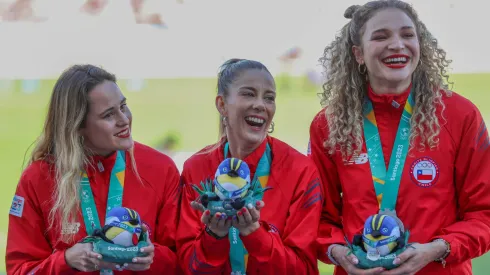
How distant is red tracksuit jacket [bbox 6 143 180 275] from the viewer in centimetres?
280

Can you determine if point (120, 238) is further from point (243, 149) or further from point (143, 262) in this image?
point (243, 149)

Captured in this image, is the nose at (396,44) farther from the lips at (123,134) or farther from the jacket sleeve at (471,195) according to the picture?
the lips at (123,134)

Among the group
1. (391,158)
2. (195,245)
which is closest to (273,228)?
A: (195,245)

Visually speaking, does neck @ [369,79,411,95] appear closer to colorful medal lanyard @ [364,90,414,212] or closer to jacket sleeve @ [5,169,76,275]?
colorful medal lanyard @ [364,90,414,212]

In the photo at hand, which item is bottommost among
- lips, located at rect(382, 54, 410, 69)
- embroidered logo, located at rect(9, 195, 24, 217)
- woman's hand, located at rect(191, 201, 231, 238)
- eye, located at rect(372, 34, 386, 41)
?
embroidered logo, located at rect(9, 195, 24, 217)

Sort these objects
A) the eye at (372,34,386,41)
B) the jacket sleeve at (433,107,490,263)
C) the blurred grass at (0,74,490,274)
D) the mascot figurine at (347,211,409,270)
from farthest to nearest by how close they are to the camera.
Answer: the blurred grass at (0,74,490,274) < the eye at (372,34,386,41) < the jacket sleeve at (433,107,490,263) < the mascot figurine at (347,211,409,270)

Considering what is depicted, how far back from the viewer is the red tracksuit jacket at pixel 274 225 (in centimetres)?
262

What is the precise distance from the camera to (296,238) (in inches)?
108

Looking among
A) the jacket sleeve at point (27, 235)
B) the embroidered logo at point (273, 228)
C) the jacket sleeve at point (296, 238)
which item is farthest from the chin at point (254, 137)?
the jacket sleeve at point (27, 235)

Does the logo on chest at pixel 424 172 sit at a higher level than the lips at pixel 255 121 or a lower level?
lower

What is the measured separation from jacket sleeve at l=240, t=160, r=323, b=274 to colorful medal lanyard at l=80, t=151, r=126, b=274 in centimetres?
58

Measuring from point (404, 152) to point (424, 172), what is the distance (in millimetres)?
110

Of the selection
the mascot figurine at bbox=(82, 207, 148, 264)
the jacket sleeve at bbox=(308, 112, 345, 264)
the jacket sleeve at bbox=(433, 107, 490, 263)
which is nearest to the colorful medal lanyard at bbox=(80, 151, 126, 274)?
the mascot figurine at bbox=(82, 207, 148, 264)

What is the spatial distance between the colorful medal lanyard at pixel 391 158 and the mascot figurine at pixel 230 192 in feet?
1.82
